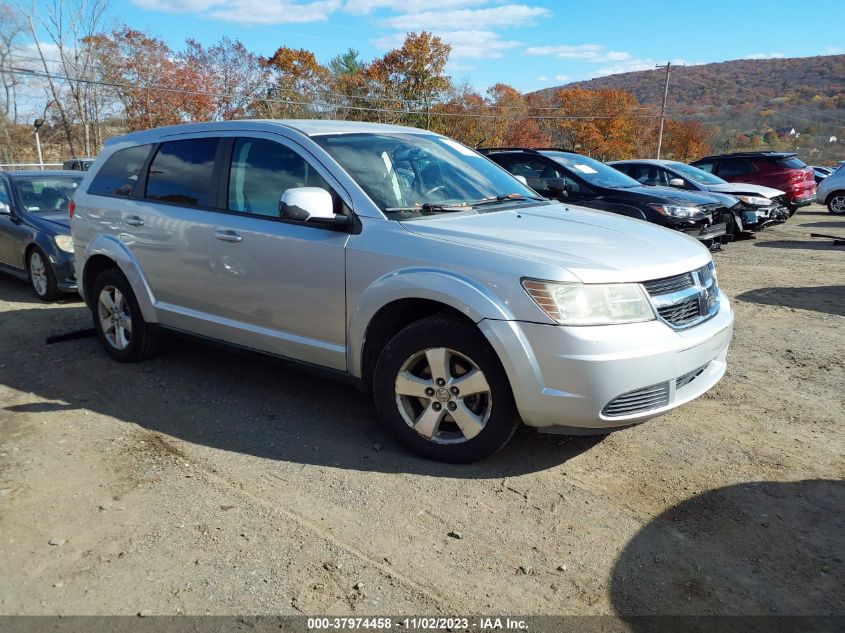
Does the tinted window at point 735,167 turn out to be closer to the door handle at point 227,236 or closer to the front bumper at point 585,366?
the front bumper at point 585,366

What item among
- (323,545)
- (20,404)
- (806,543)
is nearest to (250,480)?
(323,545)

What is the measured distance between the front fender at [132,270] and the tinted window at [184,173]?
19.7 inches

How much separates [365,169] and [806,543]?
2997 mm

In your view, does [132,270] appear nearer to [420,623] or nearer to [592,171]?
[420,623]

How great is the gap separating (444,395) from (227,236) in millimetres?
1864

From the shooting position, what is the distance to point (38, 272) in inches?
313

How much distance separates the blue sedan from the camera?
302 inches

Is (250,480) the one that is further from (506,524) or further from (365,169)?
(365,169)

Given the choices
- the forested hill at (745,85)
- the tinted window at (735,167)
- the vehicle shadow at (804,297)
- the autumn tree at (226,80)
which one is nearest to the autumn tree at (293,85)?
the autumn tree at (226,80)

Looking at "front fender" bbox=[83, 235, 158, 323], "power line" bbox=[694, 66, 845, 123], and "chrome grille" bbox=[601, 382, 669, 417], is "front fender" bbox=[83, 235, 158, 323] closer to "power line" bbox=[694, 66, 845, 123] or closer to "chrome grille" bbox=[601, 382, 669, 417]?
→ "chrome grille" bbox=[601, 382, 669, 417]

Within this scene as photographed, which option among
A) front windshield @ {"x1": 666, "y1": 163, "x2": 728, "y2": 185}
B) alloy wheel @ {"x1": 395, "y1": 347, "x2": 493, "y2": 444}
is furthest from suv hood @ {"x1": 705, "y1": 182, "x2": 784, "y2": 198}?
alloy wheel @ {"x1": 395, "y1": 347, "x2": 493, "y2": 444}

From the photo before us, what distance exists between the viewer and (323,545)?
291 centimetres

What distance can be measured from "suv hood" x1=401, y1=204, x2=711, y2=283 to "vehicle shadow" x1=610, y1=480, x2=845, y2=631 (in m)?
1.18

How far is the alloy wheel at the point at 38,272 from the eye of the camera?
7.82 m
